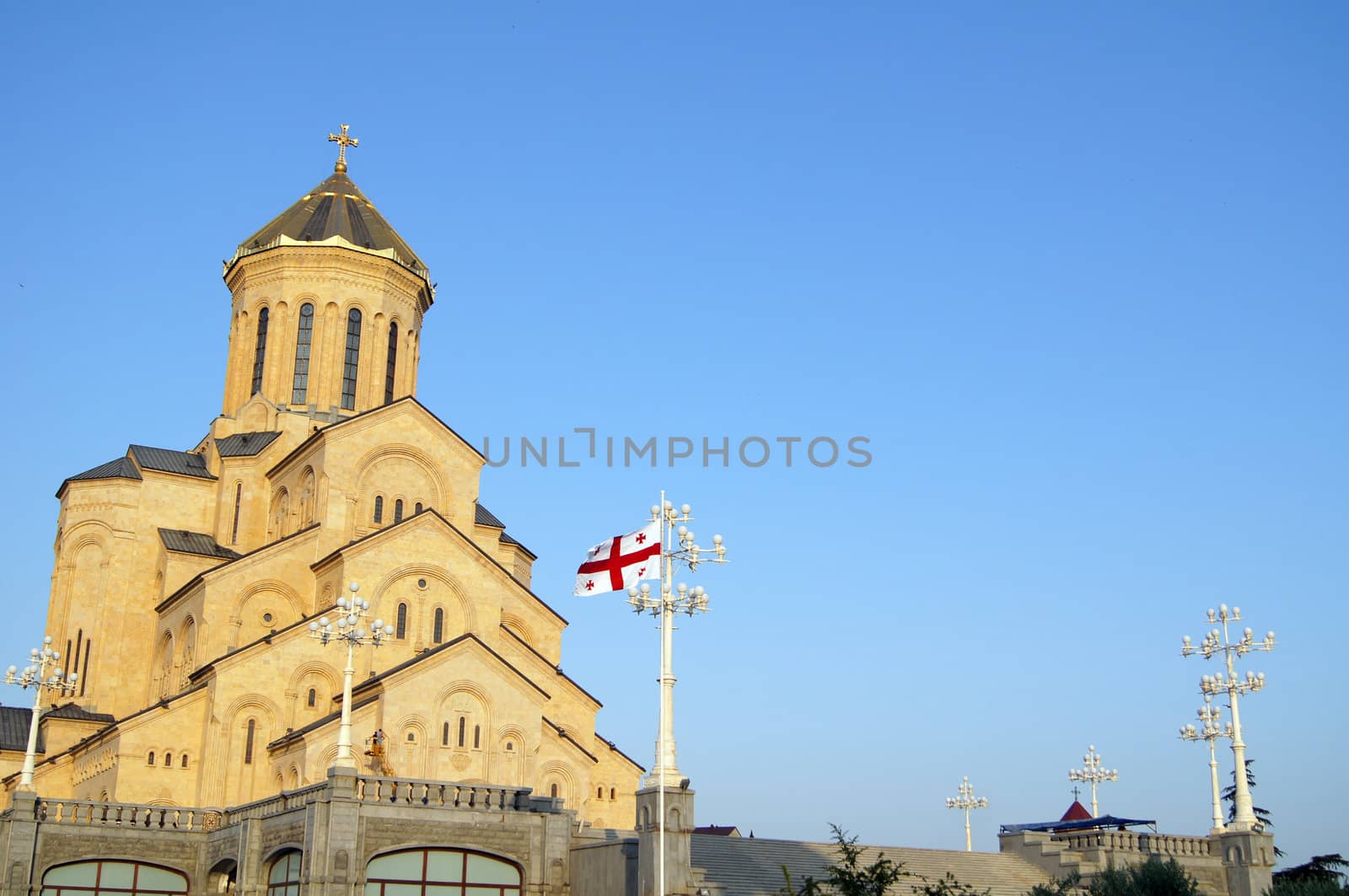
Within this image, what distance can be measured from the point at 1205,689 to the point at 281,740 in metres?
23.1

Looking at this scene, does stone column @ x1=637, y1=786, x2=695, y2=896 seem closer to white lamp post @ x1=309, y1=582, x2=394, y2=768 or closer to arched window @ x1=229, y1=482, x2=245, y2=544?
white lamp post @ x1=309, y1=582, x2=394, y2=768

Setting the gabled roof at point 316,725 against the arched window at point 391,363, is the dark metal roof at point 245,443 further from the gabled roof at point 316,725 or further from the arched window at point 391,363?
the gabled roof at point 316,725

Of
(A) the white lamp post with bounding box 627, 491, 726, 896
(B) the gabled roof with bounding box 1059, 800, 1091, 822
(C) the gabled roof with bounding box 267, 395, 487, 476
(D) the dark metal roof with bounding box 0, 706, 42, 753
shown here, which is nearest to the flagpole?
(A) the white lamp post with bounding box 627, 491, 726, 896

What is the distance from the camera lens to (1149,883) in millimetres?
23734

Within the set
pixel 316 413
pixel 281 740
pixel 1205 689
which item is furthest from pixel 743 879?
pixel 316 413

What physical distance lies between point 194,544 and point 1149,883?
32404mm

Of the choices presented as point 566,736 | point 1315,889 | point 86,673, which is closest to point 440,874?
point 566,736

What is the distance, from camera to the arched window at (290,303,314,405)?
47625 mm

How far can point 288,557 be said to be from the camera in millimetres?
40906

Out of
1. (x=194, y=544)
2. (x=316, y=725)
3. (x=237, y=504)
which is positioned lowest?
(x=316, y=725)

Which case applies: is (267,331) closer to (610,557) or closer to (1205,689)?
(610,557)

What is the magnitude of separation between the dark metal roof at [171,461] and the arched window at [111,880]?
768 inches

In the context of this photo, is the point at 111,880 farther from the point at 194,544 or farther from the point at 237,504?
the point at 237,504

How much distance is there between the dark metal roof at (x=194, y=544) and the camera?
4416 cm
